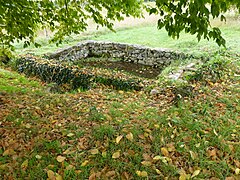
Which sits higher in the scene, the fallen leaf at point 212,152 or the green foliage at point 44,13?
the green foliage at point 44,13

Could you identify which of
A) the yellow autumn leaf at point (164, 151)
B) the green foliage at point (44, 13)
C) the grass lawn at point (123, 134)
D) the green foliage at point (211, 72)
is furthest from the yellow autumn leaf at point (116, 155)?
the green foliage at point (211, 72)

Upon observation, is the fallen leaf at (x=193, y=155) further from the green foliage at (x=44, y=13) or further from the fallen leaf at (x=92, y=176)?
the green foliage at (x=44, y=13)

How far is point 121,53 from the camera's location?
1289 cm

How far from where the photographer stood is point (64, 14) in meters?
4.82

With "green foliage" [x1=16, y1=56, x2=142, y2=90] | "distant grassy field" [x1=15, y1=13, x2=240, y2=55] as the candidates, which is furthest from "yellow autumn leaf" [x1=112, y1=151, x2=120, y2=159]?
"distant grassy field" [x1=15, y1=13, x2=240, y2=55]

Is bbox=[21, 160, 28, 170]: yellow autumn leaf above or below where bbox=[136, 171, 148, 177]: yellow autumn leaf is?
above

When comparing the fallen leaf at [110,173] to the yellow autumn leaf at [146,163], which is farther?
the yellow autumn leaf at [146,163]

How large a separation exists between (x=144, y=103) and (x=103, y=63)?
7.71 meters

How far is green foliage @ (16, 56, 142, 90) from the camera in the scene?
648cm

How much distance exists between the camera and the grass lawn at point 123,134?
279 cm

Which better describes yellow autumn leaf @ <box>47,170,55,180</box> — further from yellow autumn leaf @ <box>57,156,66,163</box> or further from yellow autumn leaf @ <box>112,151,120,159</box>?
yellow autumn leaf @ <box>112,151,120,159</box>

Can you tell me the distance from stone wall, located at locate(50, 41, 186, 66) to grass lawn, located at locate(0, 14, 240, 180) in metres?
5.51

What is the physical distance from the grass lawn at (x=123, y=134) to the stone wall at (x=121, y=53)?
551 cm

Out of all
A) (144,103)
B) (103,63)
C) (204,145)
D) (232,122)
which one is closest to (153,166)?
(204,145)
